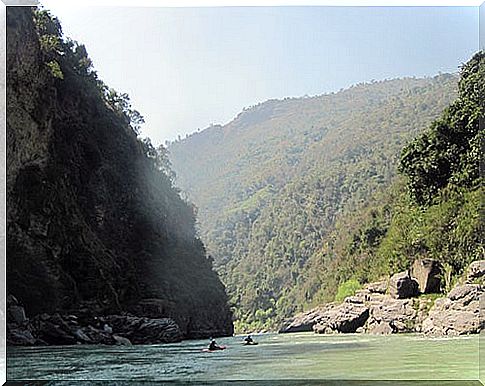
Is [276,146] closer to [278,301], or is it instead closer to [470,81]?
[278,301]

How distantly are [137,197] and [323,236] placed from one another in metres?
12.7

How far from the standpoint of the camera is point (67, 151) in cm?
1483

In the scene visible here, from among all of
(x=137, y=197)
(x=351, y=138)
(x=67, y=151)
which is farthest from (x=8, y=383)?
(x=351, y=138)

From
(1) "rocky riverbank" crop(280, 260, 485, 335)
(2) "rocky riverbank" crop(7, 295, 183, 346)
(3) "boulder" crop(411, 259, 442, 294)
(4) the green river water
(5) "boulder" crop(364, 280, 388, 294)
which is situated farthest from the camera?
(5) "boulder" crop(364, 280, 388, 294)

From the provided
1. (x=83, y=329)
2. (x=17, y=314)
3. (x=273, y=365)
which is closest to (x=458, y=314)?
(x=273, y=365)

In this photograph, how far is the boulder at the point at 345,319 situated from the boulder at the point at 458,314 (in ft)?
8.38

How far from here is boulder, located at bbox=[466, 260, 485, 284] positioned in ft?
36.2

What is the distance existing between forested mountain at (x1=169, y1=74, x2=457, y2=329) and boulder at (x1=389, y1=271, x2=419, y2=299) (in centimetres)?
989

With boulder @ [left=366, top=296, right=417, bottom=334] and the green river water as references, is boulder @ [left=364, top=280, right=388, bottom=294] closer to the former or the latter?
boulder @ [left=366, top=296, right=417, bottom=334]

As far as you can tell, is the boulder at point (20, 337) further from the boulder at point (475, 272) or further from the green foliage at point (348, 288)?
the green foliage at point (348, 288)

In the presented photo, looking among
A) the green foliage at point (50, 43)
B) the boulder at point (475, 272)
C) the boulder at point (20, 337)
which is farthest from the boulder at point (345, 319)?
the green foliage at point (50, 43)

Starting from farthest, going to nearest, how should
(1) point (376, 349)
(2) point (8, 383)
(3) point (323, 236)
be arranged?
(3) point (323, 236), (1) point (376, 349), (2) point (8, 383)

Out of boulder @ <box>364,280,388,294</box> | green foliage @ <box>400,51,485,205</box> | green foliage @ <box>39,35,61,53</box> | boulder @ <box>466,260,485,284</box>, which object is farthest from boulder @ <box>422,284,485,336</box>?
green foliage @ <box>39,35,61,53</box>

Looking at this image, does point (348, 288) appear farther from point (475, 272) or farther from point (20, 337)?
Answer: point (20, 337)
